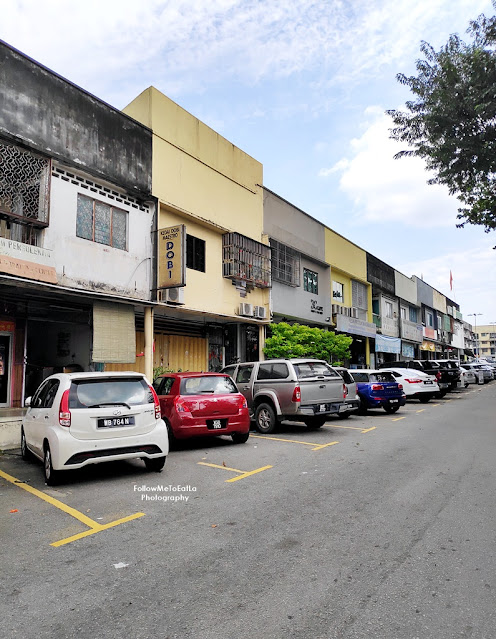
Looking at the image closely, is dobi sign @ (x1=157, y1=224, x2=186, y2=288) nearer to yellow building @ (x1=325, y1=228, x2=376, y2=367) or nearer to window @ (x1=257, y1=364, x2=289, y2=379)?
window @ (x1=257, y1=364, x2=289, y2=379)

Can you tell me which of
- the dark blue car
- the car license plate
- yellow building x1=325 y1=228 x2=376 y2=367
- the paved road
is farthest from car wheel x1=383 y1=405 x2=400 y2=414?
the car license plate

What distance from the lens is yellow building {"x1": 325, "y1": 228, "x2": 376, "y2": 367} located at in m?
27.6

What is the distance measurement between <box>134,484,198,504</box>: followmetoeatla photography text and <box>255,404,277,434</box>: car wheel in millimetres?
5289

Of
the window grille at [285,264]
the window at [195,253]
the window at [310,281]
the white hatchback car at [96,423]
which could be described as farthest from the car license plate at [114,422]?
the window at [310,281]

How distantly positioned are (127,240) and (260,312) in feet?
23.1

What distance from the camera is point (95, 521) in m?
5.43

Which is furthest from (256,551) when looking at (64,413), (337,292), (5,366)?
(337,292)

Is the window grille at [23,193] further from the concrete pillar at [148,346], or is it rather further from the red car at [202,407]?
the red car at [202,407]

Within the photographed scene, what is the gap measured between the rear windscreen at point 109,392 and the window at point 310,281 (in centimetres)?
1813

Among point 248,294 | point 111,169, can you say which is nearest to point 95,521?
point 111,169

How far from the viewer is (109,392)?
738 centimetres

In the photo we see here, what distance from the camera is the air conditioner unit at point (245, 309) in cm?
1862

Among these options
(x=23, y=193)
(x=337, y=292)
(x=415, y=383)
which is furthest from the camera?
(x=337, y=292)

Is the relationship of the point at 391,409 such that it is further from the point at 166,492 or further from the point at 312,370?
the point at 166,492
